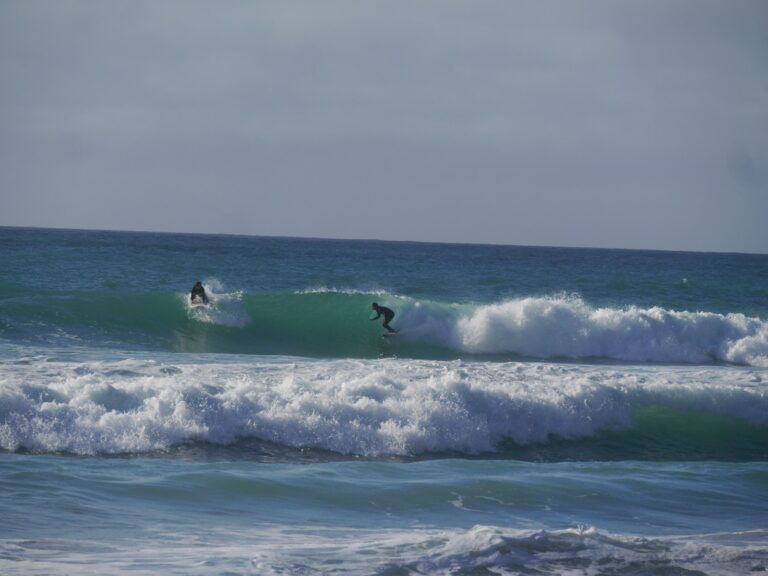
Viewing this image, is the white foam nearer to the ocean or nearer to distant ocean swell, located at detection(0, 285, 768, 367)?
the ocean

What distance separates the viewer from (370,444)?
40.6ft

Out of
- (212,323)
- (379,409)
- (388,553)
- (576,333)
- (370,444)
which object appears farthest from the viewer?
(576,333)

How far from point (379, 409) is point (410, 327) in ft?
37.6

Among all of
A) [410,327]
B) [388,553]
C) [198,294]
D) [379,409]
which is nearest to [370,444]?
[379,409]

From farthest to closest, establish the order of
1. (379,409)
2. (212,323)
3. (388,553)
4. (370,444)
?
1. (212,323)
2. (379,409)
3. (370,444)
4. (388,553)

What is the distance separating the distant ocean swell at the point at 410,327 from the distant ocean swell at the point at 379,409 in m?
6.12

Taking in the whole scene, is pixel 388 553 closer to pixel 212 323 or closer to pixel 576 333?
pixel 212 323

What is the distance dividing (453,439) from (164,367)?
4.85 meters

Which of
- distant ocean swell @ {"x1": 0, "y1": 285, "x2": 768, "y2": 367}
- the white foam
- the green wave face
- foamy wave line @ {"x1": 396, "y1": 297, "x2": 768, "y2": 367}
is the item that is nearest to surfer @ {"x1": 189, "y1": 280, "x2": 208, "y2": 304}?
the green wave face

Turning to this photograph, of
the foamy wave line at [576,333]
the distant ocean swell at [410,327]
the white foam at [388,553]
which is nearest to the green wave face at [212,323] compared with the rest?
the distant ocean swell at [410,327]

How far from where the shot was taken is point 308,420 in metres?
12.7

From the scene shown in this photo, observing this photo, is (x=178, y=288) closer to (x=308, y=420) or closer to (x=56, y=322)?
(x=56, y=322)

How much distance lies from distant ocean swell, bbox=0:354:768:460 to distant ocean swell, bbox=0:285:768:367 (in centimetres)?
612

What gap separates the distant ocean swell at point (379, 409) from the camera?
39.3ft
